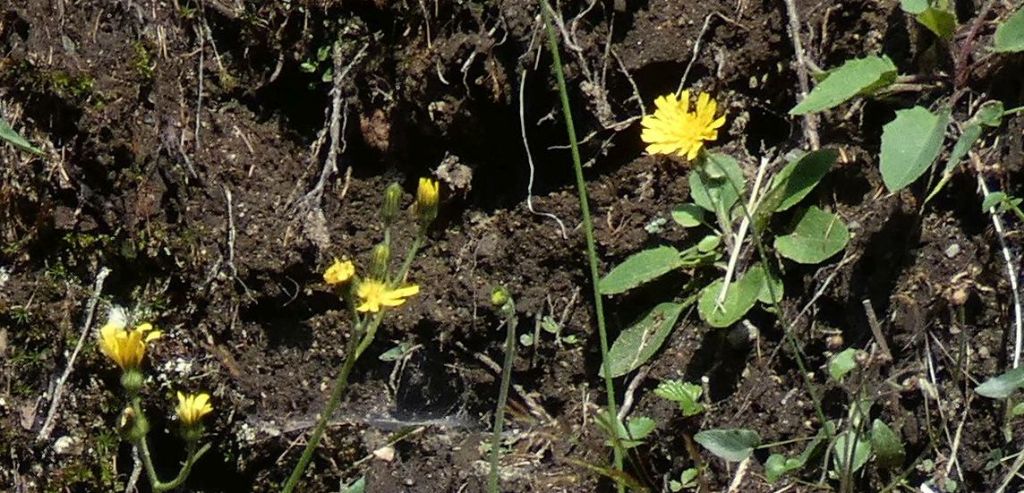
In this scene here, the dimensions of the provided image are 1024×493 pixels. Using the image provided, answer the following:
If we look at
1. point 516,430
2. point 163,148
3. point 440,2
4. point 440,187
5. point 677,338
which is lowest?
point 516,430

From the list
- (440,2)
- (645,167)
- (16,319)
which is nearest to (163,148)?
(16,319)

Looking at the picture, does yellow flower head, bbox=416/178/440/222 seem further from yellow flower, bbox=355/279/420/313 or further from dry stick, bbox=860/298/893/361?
dry stick, bbox=860/298/893/361

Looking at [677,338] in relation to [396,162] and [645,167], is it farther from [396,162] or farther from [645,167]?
[396,162]

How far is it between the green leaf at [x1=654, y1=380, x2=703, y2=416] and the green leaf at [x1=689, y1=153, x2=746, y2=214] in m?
0.30

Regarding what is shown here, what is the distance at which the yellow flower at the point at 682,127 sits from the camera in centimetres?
173

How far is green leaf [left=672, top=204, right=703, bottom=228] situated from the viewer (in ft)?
6.33

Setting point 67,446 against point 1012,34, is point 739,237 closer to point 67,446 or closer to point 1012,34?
point 1012,34

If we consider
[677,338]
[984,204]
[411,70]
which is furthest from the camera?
[411,70]

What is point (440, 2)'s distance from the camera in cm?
207

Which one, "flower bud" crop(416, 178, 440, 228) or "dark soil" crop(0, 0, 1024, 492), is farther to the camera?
"dark soil" crop(0, 0, 1024, 492)

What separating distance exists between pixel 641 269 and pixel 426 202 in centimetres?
45

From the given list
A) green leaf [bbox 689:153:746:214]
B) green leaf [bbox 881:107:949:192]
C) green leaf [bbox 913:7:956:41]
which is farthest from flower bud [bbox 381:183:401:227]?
green leaf [bbox 913:7:956:41]

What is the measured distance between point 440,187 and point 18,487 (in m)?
0.96

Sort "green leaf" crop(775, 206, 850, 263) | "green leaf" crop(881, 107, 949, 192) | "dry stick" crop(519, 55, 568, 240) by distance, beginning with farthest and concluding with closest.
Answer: "dry stick" crop(519, 55, 568, 240)
"green leaf" crop(775, 206, 850, 263)
"green leaf" crop(881, 107, 949, 192)
